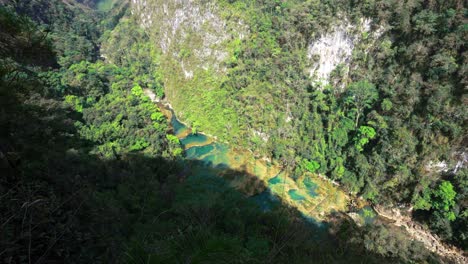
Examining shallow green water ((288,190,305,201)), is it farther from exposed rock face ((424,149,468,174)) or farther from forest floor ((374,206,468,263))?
exposed rock face ((424,149,468,174))

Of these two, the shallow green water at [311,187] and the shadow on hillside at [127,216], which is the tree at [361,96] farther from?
the shadow on hillside at [127,216]

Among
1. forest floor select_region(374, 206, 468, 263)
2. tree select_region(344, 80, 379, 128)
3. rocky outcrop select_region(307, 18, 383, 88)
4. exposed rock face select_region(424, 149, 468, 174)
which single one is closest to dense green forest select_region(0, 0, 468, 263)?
tree select_region(344, 80, 379, 128)

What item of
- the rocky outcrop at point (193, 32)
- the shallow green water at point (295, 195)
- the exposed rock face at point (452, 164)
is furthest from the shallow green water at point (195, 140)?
the exposed rock face at point (452, 164)

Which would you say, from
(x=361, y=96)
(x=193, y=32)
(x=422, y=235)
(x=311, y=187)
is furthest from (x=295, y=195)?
(x=193, y=32)

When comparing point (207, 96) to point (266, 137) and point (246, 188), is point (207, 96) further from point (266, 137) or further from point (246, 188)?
point (246, 188)

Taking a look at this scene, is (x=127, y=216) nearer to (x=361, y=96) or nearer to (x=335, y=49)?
(x=361, y=96)
